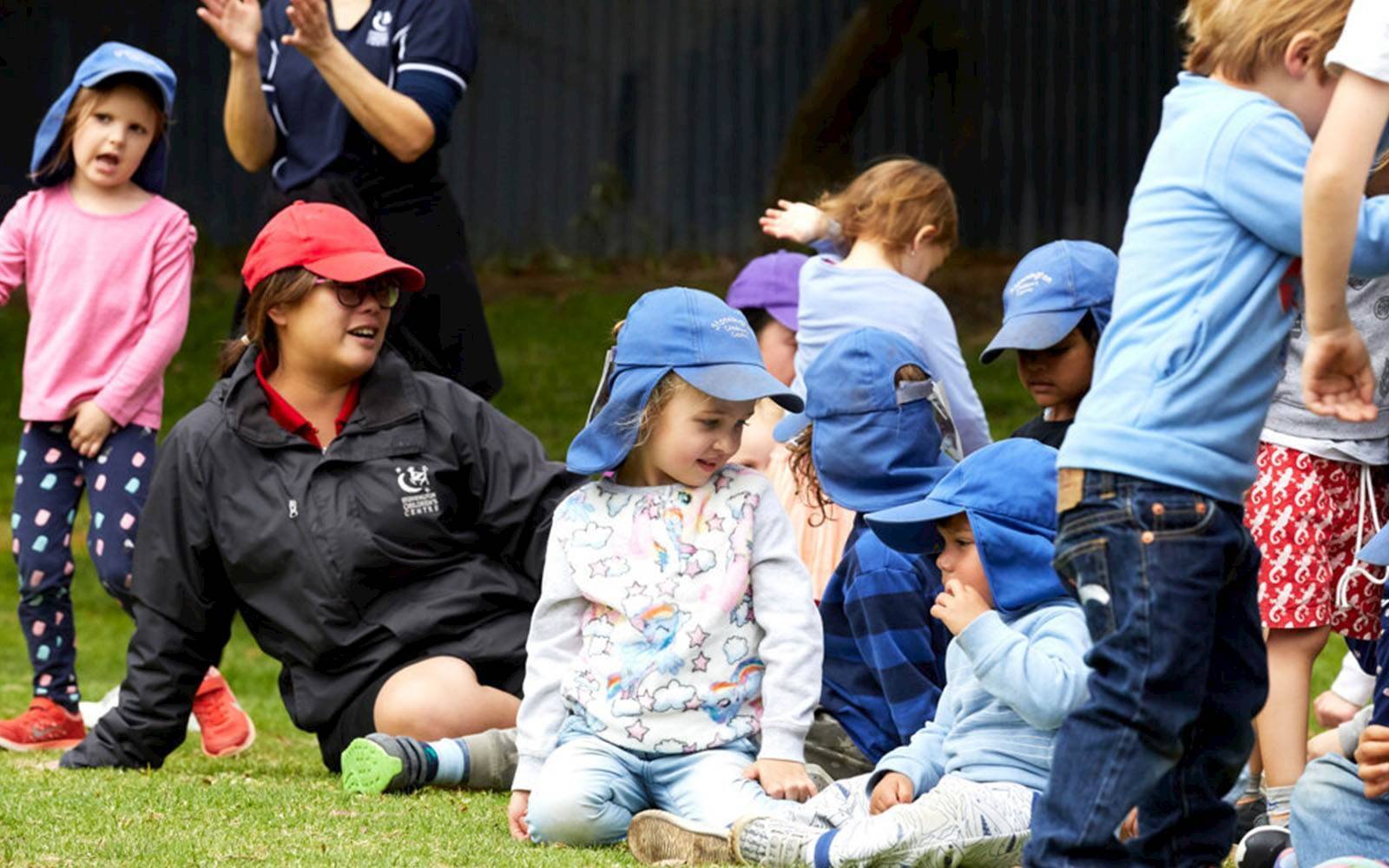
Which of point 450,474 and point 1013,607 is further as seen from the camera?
point 450,474

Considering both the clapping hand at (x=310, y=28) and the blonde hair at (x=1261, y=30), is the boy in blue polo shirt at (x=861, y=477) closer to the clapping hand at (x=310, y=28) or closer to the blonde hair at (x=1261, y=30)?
the blonde hair at (x=1261, y=30)

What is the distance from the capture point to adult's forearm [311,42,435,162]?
19.2ft

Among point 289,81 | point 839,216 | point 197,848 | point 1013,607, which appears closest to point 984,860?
point 1013,607

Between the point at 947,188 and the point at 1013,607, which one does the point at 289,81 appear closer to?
the point at 947,188

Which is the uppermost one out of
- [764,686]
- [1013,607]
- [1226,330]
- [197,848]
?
[1226,330]

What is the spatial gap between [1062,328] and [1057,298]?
0.09m

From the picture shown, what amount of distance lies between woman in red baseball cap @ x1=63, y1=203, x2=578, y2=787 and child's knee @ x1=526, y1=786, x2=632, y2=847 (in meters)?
0.98

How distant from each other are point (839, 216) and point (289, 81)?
164 centimetres

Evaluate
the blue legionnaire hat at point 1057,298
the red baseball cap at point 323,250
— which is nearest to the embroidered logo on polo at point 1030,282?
the blue legionnaire hat at point 1057,298

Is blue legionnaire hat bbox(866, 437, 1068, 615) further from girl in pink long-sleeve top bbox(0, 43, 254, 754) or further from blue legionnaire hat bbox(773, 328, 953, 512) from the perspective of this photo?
girl in pink long-sleeve top bbox(0, 43, 254, 754)

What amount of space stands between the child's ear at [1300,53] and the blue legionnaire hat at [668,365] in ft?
4.57

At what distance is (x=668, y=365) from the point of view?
4.39m

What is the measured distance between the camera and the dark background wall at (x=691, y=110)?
15.9 meters

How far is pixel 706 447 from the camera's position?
14.4ft
